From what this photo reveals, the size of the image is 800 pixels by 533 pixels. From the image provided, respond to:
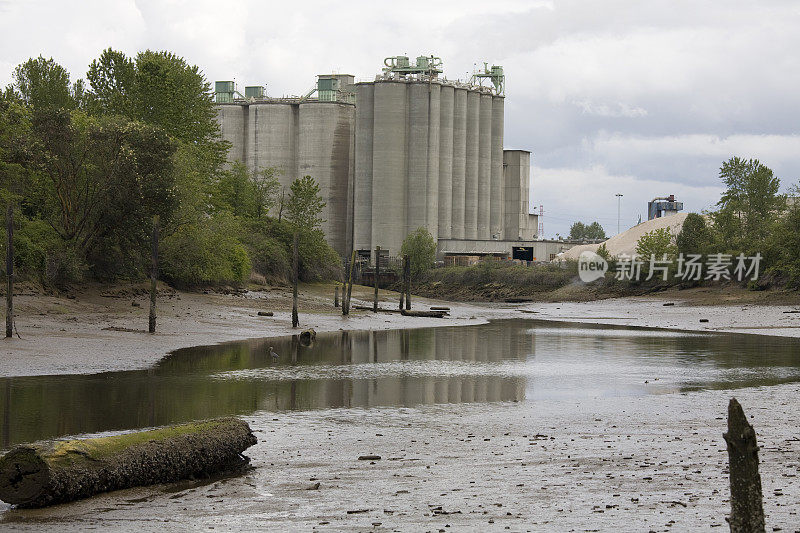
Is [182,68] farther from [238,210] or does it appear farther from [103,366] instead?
[103,366]

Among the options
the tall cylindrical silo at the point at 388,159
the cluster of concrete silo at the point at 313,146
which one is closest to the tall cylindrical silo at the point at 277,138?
the cluster of concrete silo at the point at 313,146

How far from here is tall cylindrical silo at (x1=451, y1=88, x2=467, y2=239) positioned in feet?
387

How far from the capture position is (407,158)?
374 feet

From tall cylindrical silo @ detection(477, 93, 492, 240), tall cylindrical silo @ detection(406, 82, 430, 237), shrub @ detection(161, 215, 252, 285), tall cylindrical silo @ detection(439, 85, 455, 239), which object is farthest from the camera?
tall cylindrical silo @ detection(477, 93, 492, 240)

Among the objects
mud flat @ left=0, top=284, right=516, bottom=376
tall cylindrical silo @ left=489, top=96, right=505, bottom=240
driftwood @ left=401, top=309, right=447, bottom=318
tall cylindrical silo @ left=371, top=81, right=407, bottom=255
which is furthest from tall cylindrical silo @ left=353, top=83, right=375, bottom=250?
driftwood @ left=401, top=309, right=447, bottom=318

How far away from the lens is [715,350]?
35375 millimetres

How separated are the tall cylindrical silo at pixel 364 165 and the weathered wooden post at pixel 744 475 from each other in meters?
108

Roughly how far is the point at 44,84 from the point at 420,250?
5435cm

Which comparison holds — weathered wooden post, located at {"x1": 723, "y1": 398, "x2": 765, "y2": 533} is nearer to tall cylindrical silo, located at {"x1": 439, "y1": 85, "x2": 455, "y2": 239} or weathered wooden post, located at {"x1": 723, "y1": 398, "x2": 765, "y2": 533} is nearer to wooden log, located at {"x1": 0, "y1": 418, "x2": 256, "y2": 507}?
wooden log, located at {"x1": 0, "y1": 418, "x2": 256, "y2": 507}

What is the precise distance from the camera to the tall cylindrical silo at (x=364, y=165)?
114 meters

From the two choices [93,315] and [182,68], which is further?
[182,68]

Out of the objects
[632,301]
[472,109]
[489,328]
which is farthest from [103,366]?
[472,109]

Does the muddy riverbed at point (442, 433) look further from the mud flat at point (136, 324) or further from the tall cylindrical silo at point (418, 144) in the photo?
the tall cylindrical silo at point (418, 144)

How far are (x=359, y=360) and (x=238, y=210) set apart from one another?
5535 cm
